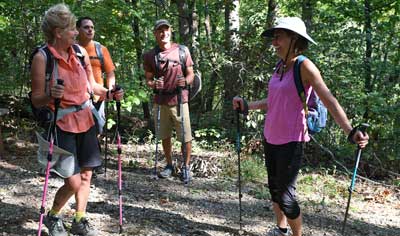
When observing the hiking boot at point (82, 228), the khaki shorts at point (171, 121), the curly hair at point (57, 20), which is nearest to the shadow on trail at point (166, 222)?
the hiking boot at point (82, 228)

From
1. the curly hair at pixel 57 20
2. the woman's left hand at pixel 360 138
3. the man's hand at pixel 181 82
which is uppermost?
the curly hair at pixel 57 20

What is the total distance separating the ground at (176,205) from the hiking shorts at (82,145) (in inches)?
34.7

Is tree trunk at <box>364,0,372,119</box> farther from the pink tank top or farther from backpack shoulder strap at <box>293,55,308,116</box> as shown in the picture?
backpack shoulder strap at <box>293,55,308,116</box>

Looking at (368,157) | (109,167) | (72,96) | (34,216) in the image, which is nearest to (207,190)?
(109,167)

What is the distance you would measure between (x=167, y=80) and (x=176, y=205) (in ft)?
6.46

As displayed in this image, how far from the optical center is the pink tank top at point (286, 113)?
384 centimetres

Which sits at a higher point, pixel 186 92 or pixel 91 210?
pixel 186 92

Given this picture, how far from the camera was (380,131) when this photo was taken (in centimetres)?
883

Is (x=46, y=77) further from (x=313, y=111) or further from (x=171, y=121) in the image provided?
(x=171, y=121)

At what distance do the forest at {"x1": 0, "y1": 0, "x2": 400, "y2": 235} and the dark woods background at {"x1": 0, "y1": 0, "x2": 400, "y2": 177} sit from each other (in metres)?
0.02

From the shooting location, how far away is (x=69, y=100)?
12.8 feet

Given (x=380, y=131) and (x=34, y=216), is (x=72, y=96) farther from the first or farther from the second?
(x=380, y=131)

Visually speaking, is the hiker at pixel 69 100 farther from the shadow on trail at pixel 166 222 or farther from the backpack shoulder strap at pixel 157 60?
the backpack shoulder strap at pixel 157 60

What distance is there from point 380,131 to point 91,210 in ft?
20.5
